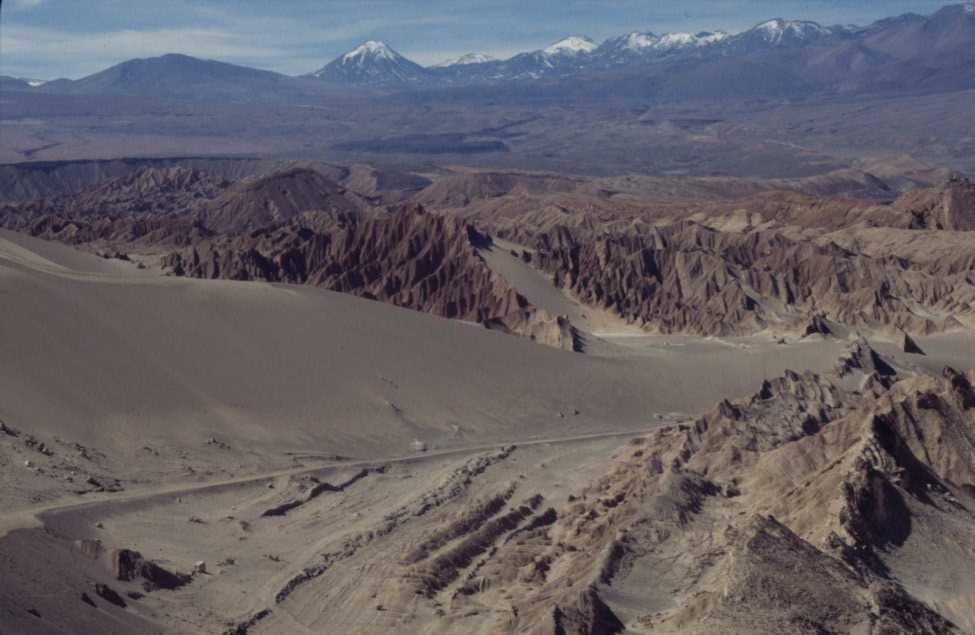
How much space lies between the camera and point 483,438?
180 feet

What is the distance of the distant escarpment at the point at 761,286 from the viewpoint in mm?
85750

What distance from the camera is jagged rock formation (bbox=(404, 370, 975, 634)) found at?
1046 inches

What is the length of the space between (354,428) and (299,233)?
51662 mm

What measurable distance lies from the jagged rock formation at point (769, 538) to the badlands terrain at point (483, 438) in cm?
10

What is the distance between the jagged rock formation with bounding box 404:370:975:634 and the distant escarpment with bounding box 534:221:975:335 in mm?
38925

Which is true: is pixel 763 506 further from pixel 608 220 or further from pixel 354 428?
pixel 608 220

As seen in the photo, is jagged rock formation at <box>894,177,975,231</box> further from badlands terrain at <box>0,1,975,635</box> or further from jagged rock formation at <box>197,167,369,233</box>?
jagged rock formation at <box>197,167,369,233</box>

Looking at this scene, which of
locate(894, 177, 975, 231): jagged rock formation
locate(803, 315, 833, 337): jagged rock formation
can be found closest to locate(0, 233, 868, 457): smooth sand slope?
locate(803, 315, 833, 337): jagged rock formation

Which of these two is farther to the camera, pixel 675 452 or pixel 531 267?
pixel 531 267

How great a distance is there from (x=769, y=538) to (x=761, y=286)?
66.1 m

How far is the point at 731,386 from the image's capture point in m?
66.6

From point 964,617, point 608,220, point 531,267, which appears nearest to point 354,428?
point 964,617

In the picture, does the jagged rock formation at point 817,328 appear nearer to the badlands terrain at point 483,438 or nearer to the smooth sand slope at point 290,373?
the badlands terrain at point 483,438

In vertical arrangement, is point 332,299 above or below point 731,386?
above
